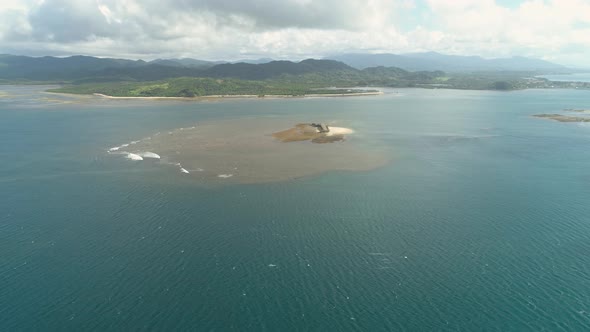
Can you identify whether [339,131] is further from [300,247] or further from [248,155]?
[300,247]

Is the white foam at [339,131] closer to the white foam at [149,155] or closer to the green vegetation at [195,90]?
the white foam at [149,155]

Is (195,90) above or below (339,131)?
above

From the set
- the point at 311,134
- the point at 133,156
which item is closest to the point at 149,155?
the point at 133,156

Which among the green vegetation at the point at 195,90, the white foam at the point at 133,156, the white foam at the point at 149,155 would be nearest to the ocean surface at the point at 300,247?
the white foam at the point at 133,156

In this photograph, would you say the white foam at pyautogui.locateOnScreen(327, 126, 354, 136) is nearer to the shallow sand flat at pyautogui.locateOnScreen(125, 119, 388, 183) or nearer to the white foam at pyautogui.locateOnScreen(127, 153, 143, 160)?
the shallow sand flat at pyautogui.locateOnScreen(125, 119, 388, 183)

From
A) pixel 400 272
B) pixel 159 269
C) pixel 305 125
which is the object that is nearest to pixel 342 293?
pixel 400 272

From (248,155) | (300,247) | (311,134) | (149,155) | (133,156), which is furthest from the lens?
(311,134)

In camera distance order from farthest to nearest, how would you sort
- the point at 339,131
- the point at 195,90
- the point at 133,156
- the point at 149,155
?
the point at 195,90 → the point at 339,131 → the point at 149,155 → the point at 133,156
